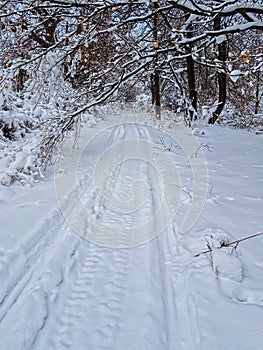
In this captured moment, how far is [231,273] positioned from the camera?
2605mm

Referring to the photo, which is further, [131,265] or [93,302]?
[131,265]

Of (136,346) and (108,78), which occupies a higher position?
(108,78)

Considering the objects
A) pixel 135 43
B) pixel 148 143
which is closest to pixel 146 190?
pixel 135 43

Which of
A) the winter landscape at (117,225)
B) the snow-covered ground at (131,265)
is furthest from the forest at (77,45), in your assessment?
the snow-covered ground at (131,265)

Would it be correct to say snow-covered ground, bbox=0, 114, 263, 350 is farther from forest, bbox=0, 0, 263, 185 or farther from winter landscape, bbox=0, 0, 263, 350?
forest, bbox=0, 0, 263, 185

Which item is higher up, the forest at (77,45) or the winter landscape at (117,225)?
the forest at (77,45)

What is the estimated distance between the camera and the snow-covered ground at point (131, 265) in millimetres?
2106

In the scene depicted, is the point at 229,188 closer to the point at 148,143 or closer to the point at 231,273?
the point at 231,273

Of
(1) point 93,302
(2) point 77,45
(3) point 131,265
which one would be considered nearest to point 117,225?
(3) point 131,265

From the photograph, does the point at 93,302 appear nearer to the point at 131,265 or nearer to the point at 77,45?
the point at 131,265

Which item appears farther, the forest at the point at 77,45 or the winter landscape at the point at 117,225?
the forest at the point at 77,45

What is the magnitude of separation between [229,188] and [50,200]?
297cm

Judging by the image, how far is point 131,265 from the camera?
295 centimetres

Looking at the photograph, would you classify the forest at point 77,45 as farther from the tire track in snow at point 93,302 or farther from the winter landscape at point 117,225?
the tire track in snow at point 93,302
